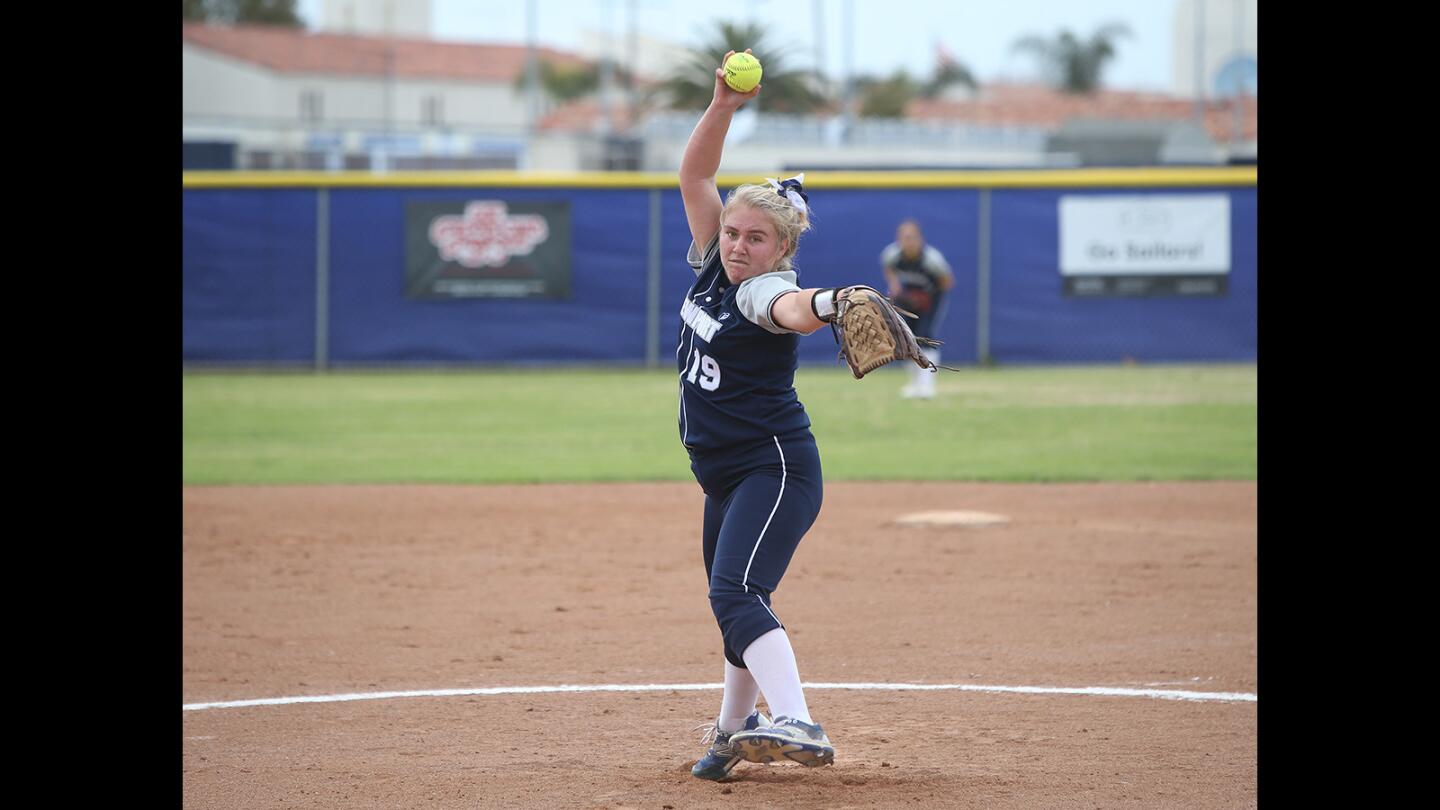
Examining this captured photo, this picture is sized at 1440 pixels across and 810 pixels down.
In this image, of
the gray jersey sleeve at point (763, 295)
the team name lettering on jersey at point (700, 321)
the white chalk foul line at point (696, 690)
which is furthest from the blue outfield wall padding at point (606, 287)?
the gray jersey sleeve at point (763, 295)

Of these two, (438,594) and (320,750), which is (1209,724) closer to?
(320,750)

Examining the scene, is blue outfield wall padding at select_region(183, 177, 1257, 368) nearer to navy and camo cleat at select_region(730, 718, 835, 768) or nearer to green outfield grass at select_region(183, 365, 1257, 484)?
green outfield grass at select_region(183, 365, 1257, 484)

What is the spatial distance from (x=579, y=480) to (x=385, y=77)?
76.1 meters

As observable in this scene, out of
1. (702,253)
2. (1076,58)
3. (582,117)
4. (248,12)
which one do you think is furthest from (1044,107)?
(702,253)

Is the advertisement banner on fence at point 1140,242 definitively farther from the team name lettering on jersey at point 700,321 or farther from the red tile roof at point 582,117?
the red tile roof at point 582,117

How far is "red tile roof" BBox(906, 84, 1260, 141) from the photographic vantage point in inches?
2680

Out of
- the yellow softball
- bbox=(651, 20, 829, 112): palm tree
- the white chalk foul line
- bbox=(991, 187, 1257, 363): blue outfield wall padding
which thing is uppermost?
bbox=(651, 20, 829, 112): palm tree

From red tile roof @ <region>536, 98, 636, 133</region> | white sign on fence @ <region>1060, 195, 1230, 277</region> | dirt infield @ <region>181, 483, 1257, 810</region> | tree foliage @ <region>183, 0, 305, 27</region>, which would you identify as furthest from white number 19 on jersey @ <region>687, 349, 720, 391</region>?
tree foliage @ <region>183, 0, 305, 27</region>

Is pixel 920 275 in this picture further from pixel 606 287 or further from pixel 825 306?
pixel 825 306

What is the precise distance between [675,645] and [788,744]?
2.73m

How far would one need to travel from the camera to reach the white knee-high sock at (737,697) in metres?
4.84

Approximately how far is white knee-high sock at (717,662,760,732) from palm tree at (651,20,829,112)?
61451 millimetres

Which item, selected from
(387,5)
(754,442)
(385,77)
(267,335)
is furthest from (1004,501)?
(387,5)

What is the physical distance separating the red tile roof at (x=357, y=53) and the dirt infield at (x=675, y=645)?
2728 inches
